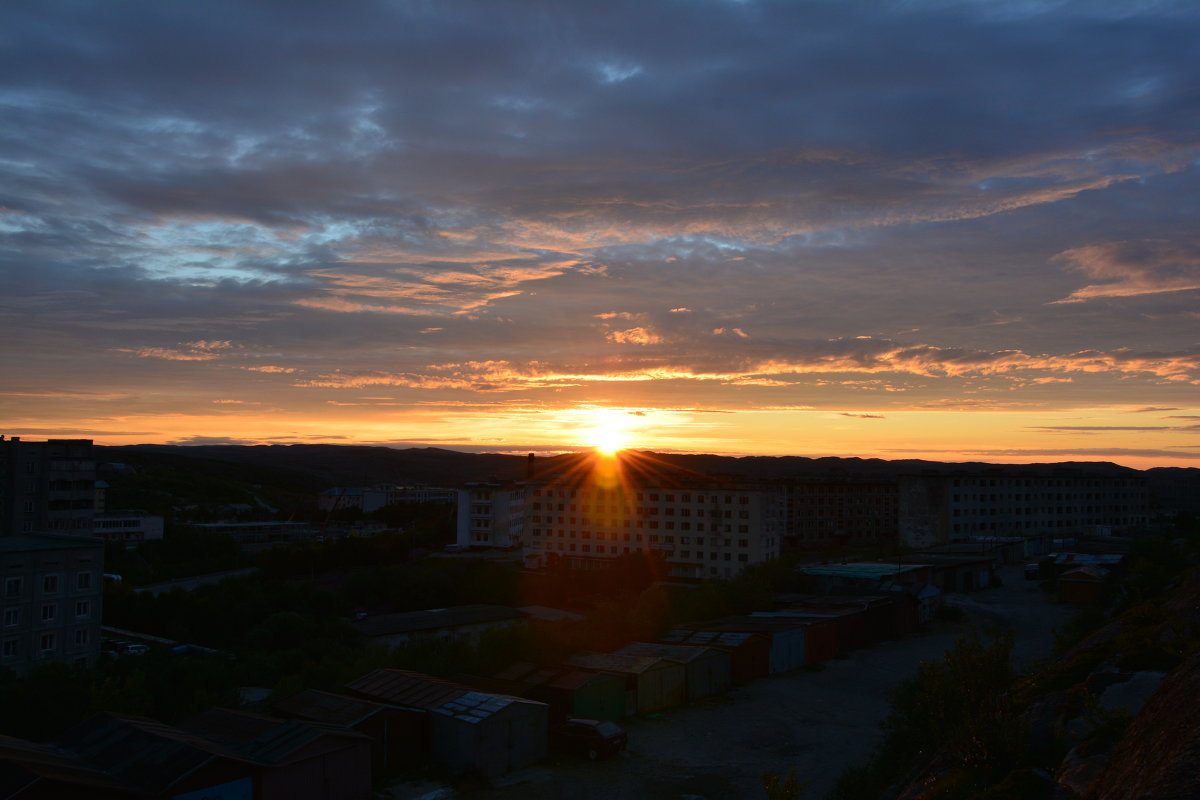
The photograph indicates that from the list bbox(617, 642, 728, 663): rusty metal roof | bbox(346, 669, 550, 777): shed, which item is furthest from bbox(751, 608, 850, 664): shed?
bbox(346, 669, 550, 777): shed

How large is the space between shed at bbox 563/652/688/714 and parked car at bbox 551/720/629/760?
240 cm

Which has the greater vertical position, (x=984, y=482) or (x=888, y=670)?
(x=984, y=482)

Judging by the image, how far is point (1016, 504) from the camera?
6769 cm

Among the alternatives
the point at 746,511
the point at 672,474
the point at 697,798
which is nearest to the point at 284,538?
the point at 672,474

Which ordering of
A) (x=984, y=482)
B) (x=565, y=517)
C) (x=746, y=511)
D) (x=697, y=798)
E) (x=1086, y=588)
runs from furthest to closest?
(x=984, y=482)
(x=565, y=517)
(x=746, y=511)
(x=1086, y=588)
(x=697, y=798)

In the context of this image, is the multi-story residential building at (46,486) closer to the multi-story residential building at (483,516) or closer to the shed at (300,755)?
the multi-story residential building at (483,516)

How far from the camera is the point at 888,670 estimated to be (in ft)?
80.9

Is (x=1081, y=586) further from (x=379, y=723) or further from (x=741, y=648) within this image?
(x=379, y=723)

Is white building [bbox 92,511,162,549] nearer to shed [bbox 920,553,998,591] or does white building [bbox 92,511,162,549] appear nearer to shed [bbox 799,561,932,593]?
shed [bbox 799,561,932,593]

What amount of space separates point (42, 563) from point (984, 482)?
6130 cm

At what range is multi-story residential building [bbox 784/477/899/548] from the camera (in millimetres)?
71875

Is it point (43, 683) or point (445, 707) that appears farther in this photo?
point (43, 683)

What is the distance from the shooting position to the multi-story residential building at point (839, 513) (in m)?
71.9

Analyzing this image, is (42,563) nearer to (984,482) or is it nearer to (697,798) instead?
(697,798)
